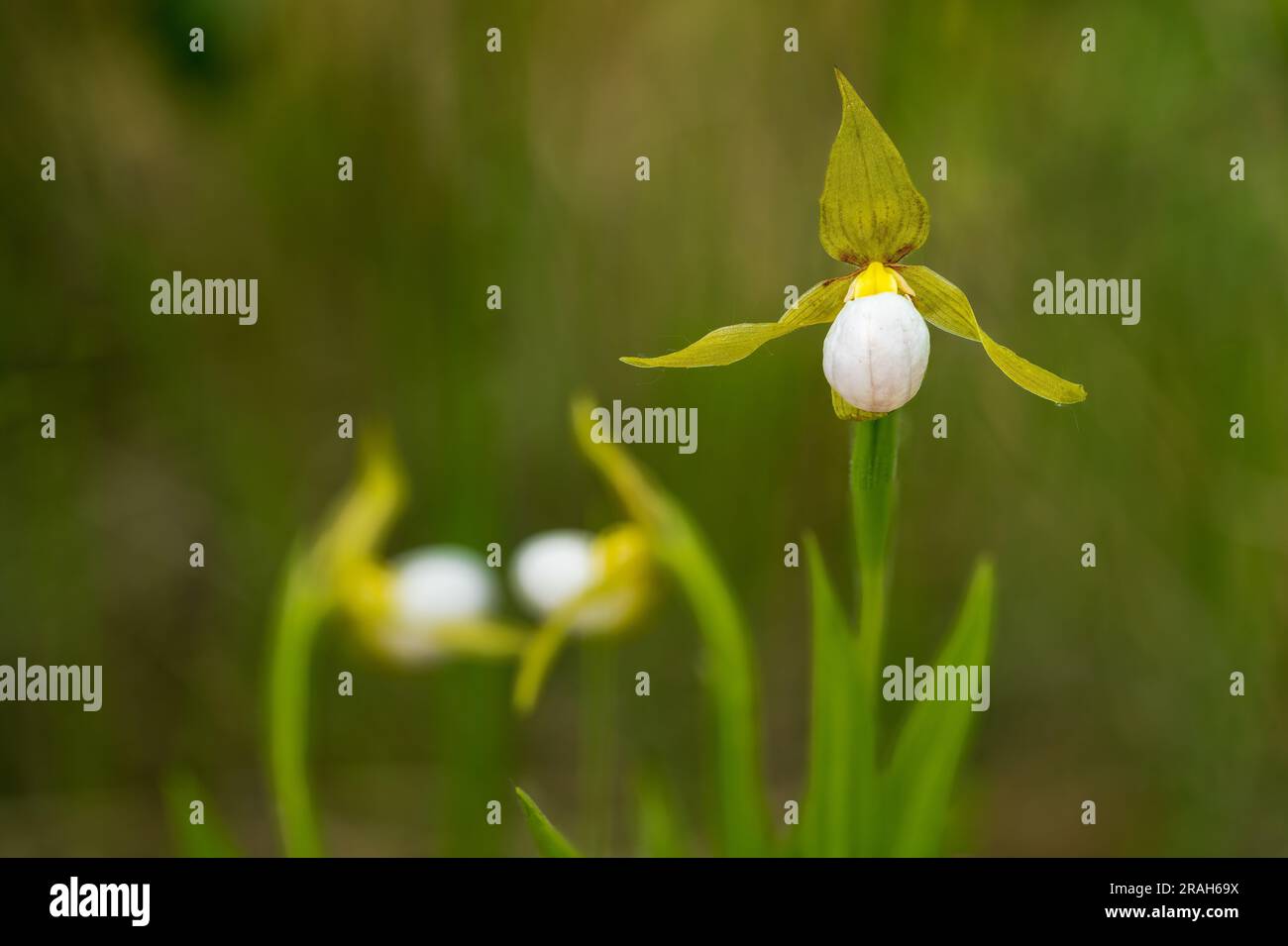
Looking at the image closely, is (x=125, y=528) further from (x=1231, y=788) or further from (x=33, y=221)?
(x=1231, y=788)

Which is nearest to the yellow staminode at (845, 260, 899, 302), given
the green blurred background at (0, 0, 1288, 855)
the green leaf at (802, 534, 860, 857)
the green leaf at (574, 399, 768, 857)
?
the green leaf at (802, 534, 860, 857)

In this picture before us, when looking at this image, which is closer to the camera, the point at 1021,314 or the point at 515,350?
the point at 1021,314

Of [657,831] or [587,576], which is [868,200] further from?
[657,831]

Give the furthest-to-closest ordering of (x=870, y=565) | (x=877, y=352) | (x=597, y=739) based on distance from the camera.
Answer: (x=597, y=739) < (x=870, y=565) < (x=877, y=352)

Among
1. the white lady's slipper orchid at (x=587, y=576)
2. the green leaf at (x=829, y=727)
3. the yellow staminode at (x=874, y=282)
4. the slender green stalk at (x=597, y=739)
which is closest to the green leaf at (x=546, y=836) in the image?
the green leaf at (x=829, y=727)

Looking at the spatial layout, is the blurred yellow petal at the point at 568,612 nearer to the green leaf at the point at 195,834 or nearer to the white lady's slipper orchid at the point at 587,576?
the white lady's slipper orchid at the point at 587,576

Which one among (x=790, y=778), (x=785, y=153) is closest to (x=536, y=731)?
(x=790, y=778)

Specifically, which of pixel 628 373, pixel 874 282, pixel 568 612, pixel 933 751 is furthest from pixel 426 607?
pixel 628 373
